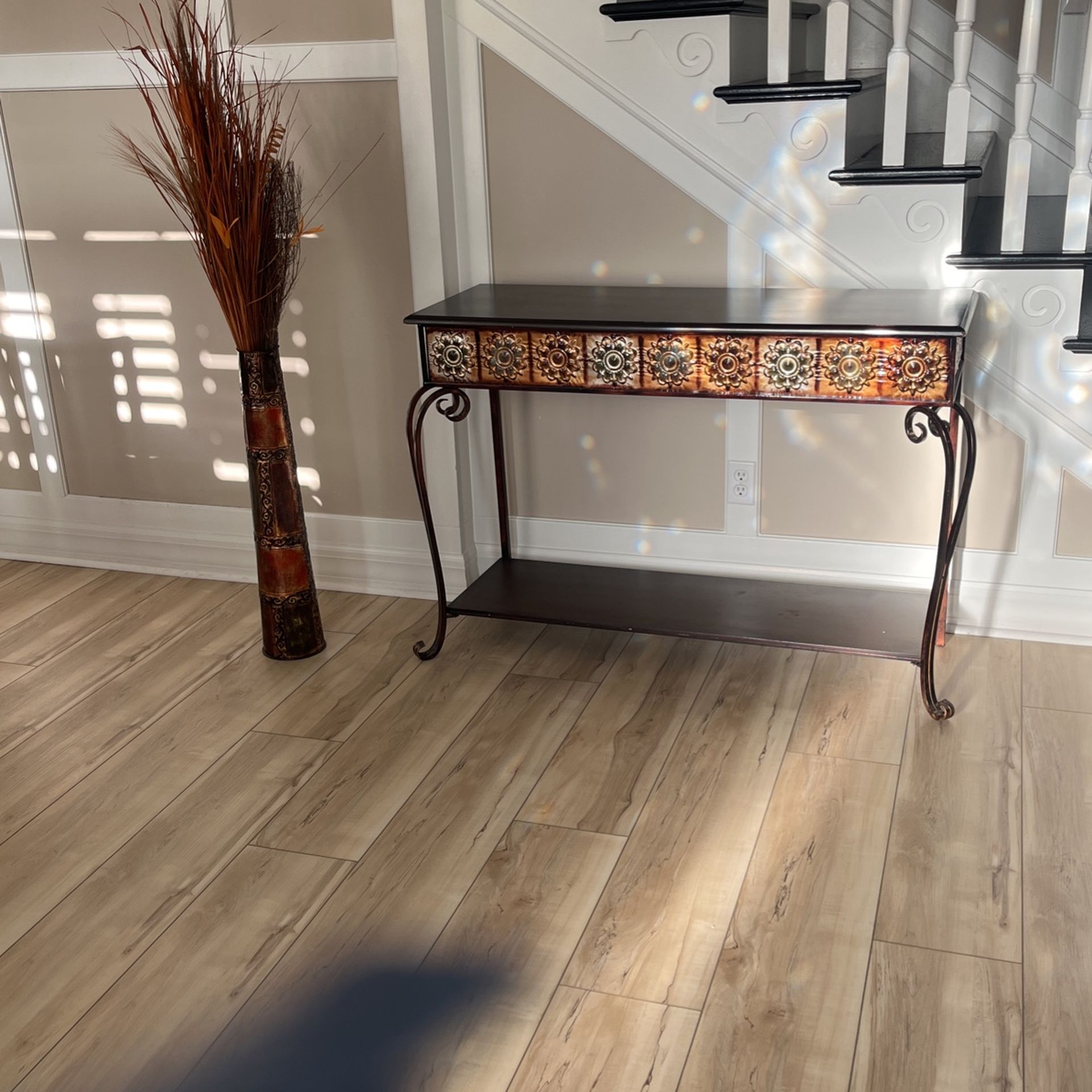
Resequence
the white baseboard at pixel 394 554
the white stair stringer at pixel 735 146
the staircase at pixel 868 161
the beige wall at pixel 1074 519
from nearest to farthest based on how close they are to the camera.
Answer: the staircase at pixel 868 161 < the white stair stringer at pixel 735 146 < the beige wall at pixel 1074 519 < the white baseboard at pixel 394 554

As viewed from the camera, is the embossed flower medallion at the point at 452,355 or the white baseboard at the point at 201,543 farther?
the white baseboard at the point at 201,543

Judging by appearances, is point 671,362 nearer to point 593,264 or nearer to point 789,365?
point 789,365

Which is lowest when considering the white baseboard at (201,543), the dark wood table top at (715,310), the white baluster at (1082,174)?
the white baseboard at (201,543)

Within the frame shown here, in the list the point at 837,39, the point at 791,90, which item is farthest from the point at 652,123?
the point at 837,39

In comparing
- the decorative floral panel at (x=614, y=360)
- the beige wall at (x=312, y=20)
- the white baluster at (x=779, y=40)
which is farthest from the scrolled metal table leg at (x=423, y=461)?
the white baluster at (x=779, y=40)

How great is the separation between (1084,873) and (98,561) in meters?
2.92

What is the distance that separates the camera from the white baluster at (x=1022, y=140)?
2348mm

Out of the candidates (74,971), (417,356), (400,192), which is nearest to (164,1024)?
(74,971)

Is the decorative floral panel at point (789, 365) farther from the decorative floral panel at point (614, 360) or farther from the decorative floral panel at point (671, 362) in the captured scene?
the decorative floral panel at point (614, 360)

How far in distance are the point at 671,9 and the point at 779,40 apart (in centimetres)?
26

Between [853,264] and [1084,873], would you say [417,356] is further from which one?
[1084,873]

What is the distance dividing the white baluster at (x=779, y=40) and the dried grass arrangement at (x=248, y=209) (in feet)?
3.61

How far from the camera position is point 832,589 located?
2.97m

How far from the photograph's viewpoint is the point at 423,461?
10.3 ft
